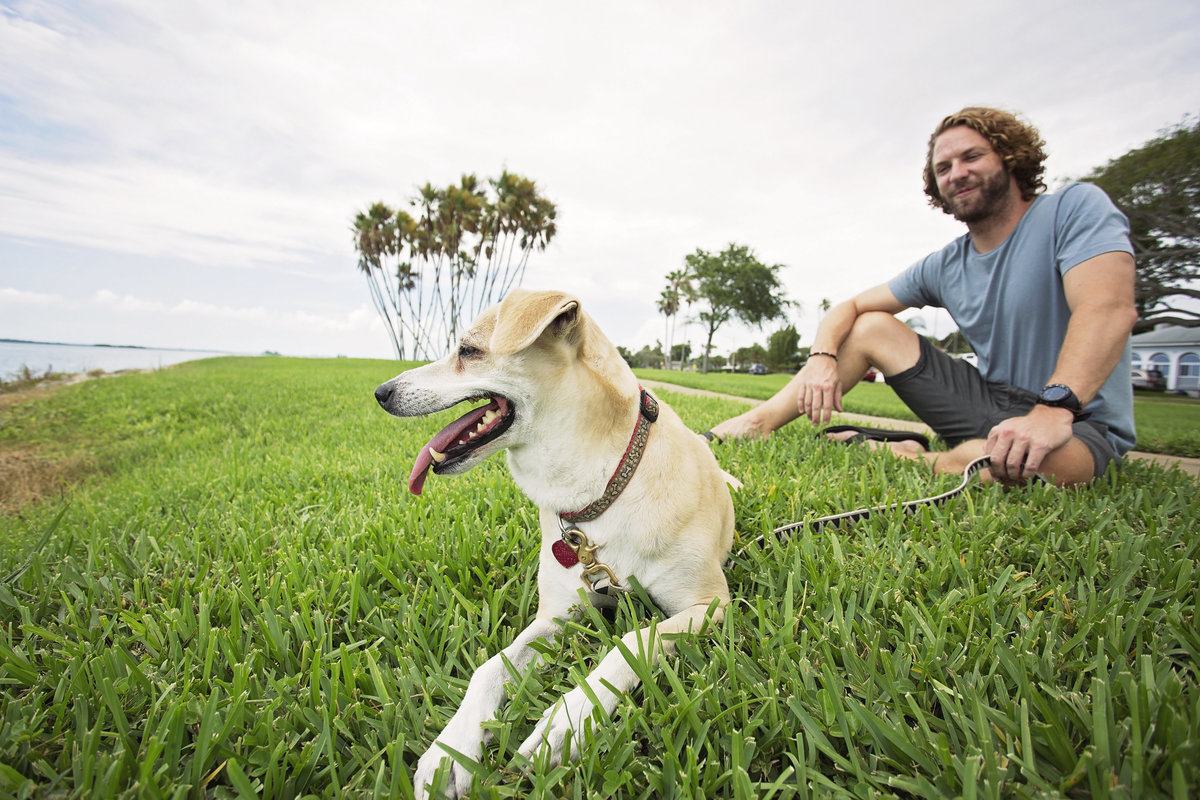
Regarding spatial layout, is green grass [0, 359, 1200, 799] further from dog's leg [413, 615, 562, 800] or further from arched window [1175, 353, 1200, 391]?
arched window [1175, 353, 1200, 391]

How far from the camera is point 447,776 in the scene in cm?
111

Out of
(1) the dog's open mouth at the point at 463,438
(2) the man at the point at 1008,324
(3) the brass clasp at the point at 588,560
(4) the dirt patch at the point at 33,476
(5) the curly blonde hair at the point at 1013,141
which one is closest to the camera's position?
(3) the brass clasp at the point at 588,560

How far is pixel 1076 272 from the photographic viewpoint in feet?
9.03

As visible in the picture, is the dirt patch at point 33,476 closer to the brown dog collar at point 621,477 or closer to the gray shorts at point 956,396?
the brown dog collar at point 621,477

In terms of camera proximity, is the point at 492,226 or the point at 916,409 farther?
the point at 492,226

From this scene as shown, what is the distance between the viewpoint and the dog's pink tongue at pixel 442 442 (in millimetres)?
1773

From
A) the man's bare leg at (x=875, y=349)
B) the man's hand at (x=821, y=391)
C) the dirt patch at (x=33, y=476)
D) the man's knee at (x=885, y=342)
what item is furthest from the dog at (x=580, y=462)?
the dirt patch at (x=33, y=476)

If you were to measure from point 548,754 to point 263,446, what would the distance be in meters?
5.53

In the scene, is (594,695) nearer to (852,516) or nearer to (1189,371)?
(852,516)

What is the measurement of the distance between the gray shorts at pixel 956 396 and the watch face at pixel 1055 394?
78 centimetres

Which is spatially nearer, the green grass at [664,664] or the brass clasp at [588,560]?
the green grass at [664,664]

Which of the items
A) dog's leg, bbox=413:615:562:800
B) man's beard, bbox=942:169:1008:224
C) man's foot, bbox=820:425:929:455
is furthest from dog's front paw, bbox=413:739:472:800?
man's beard, bbox=942:169:1008:224

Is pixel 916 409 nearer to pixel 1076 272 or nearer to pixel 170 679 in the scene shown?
pixel 1076 272

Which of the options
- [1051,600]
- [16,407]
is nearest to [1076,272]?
[1051,600]
